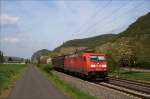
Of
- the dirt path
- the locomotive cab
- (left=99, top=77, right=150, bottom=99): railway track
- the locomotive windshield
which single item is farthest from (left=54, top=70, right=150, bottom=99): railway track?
the locomotive windshield

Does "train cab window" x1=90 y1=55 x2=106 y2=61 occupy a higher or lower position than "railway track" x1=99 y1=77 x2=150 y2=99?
higher

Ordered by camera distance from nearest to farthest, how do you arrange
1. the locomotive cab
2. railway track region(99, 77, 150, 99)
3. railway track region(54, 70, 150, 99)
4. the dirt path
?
the dirt path, railway track region(54, 70, 150, 99), railway track region(99, 77, 150, 99), the locomotive cab

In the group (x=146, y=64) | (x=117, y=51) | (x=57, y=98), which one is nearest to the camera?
(x=57, y=98)

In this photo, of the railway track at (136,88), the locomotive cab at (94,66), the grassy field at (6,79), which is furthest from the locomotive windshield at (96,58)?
the grassy field at (6,79)

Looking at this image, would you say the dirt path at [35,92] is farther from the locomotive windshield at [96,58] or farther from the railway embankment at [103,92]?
the locomotive windshield at [96,58]

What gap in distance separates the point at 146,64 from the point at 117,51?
14.0 m

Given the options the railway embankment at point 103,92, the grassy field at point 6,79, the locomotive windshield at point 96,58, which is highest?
the locomotive windshield at point 96,58

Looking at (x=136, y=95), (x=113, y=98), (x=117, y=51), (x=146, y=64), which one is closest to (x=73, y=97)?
(x=113, y=98)

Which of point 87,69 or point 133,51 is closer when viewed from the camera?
point 87,69

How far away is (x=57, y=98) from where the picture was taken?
19.5 m

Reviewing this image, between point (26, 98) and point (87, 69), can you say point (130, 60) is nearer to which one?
point (87, 69)

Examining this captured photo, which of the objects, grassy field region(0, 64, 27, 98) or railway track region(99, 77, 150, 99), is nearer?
railway track region(99, 77, 150, 99)

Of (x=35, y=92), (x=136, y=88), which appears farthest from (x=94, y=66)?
(x=35, y=92)

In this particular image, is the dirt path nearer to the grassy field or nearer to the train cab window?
the grassy field
